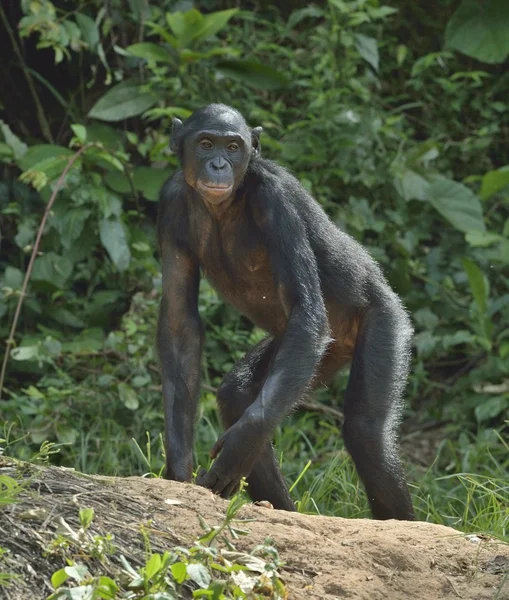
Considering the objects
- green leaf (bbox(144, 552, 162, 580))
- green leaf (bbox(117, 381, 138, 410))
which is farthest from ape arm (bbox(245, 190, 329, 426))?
green leaf (bbox(117, 381, 138, 410))

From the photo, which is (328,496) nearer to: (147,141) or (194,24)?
(147,141)

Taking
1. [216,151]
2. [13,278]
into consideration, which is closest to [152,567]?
[216,151]

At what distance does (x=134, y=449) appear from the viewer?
7910mm

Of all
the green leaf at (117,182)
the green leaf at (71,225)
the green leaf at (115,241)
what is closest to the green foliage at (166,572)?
the green leaf at (115,241)

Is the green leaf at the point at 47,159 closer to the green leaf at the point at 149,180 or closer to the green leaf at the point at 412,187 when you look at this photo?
the green leaf at the point at 149,180

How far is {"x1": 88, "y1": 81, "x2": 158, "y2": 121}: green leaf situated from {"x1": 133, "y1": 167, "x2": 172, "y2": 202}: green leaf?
0.50 metres

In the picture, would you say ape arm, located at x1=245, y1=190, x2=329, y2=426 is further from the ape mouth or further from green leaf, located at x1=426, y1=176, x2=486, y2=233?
green leaf, located at x1=426, y1=176, x2=486, y2=233

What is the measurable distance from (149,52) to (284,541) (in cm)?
593

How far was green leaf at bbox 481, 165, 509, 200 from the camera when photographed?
9.91 m

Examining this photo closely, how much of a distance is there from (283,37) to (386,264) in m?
2.61

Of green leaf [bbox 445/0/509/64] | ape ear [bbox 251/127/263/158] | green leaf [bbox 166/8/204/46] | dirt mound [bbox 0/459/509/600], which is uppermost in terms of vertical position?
green leaf [bbox 445/0/509/64]

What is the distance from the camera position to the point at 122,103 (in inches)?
376

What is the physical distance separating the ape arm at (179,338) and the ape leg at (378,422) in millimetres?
881

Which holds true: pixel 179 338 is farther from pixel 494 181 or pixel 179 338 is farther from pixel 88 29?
pixel 494 181
